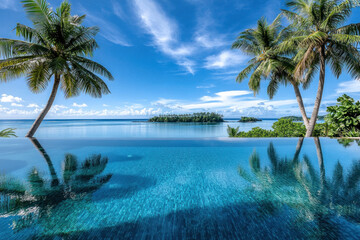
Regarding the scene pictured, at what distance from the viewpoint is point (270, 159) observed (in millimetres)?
3035

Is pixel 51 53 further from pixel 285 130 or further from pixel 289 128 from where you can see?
pixel 289 128

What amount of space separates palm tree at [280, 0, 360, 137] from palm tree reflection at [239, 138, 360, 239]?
526cm

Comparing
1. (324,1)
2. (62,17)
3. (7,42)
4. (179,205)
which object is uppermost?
(324,1)

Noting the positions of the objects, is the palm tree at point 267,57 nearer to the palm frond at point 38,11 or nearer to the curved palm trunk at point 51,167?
the curved palm trunk at point 51,167

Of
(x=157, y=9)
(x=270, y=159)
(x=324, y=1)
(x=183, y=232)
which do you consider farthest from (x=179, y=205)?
(x=157, y=9)

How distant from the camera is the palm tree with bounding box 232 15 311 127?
26.0 ft

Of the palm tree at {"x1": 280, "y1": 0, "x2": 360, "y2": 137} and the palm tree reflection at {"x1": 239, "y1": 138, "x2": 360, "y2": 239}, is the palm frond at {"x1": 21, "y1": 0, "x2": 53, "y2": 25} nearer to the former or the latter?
the palm tree reflection at {"x1": 239, "y1": 138, "x2": 360, "y2": 239}

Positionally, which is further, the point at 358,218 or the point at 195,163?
the point at 195,163

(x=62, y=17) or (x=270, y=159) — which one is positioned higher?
(x=62, y=17)

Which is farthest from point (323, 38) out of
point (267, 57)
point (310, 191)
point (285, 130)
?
point (310, 191)

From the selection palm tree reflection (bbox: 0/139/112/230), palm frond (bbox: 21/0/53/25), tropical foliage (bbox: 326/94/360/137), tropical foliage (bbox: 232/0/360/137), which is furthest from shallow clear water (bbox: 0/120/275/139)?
tropical foliage (bbox: 326/94/360/137)

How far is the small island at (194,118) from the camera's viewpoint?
1596 inches

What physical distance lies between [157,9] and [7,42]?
6.82m

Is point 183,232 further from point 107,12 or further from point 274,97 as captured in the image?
point 107,12
